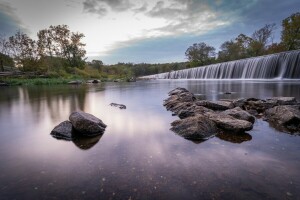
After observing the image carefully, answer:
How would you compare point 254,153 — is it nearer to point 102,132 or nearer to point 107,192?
point 107,192

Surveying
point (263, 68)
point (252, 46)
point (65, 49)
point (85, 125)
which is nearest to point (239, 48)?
point (252, 46)

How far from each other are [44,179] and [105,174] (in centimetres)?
79

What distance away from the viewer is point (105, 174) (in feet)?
8.29

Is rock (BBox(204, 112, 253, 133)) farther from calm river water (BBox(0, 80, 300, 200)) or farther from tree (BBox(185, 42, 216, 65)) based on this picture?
tree (BBox(185, 42, 216, 65))

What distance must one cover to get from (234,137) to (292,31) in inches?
2065

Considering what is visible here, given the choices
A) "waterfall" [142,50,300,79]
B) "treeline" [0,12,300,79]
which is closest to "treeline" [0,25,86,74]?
"treeline" [0,12,300,79]

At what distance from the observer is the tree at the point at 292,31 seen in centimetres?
4131

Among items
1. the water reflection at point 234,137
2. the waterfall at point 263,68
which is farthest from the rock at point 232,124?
the waterfall at point 263,68

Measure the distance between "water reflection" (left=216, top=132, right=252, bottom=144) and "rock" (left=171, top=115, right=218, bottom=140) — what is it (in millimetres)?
184

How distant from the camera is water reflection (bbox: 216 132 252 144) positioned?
3.71 m

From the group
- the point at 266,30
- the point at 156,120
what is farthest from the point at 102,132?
the point at 266,30

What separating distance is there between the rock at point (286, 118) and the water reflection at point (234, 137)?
Answer: 1.19m

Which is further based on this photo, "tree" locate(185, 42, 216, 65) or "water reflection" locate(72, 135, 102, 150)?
"tree" locate(185, 42, 216, 65)

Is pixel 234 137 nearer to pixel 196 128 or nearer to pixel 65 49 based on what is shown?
pixel 196 128
